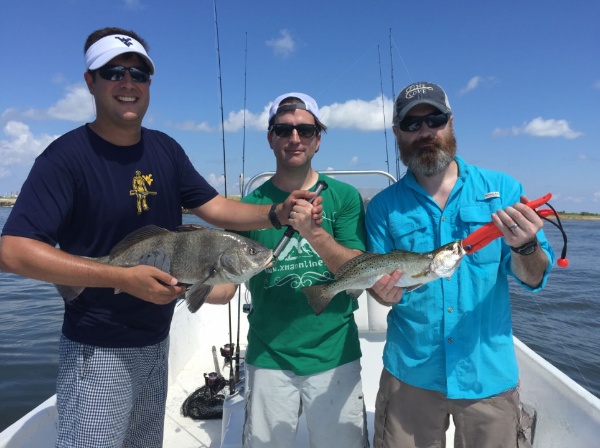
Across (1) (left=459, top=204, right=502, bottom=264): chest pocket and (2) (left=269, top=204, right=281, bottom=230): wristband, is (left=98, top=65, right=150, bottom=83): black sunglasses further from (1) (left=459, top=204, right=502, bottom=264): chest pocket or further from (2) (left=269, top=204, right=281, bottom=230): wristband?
(1) (left=459, top=204, right=502, bottom=264): chest pocket

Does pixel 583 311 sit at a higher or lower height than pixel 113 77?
lower

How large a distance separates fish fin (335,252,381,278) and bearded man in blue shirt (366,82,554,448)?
201mm

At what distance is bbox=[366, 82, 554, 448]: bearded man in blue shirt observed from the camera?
2.85 metres

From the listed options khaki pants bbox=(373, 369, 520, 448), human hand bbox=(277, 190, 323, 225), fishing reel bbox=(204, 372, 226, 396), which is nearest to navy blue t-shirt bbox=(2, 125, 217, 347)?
human hand bbox=(277, 190, 323, 225)

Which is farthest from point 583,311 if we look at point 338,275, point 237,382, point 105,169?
point 105,169

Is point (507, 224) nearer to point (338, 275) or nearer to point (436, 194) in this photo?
point (436, 194)

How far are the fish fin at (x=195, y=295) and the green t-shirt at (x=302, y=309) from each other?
29.2 inches

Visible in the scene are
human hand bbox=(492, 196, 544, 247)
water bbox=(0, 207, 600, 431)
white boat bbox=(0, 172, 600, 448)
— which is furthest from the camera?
water bbox=(0, 207, 600, 431)

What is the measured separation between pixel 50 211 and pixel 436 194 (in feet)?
8.04

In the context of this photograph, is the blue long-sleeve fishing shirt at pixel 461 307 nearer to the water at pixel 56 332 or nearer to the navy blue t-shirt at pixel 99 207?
the navy blue t-shirt at pixel 99 207

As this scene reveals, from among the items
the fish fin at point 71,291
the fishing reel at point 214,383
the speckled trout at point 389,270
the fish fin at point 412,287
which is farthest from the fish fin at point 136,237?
the fishing reel at point 214,383

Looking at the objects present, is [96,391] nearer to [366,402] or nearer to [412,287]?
[412,287]

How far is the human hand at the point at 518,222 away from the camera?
239cm

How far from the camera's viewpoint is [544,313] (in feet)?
46.6
